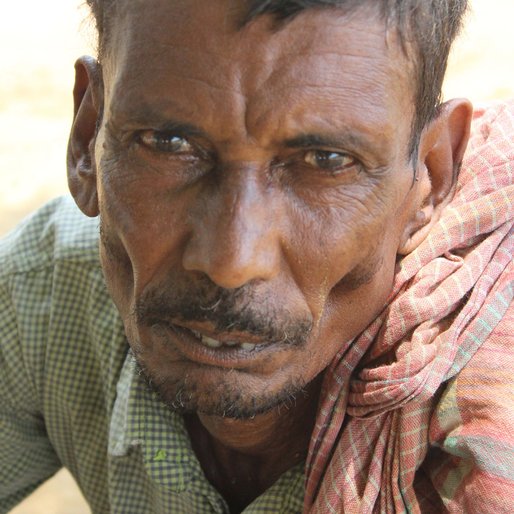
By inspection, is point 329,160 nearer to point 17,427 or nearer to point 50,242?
point 50,242

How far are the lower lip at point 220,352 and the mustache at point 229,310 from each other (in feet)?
0.12

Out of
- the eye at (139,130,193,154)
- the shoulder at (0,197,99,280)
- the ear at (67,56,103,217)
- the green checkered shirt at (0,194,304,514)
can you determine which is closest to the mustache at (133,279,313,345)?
the eye at (139,130,193,154)

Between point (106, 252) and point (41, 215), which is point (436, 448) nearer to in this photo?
point (106, 252)

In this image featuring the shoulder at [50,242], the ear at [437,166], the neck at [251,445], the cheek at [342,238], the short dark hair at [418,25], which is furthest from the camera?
the shoulder at [50,242]

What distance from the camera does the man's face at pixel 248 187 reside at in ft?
4.57

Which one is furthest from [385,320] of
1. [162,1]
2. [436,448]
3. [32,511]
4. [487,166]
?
[32,511]

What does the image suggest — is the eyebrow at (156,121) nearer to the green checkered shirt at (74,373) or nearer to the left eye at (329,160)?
the left eye at (329,160)

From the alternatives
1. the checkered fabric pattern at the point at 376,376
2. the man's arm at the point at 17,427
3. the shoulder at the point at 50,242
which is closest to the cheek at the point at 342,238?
the checkered fabric pattern at the point at 376,376

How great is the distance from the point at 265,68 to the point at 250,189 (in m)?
0.18

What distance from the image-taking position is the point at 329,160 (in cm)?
146

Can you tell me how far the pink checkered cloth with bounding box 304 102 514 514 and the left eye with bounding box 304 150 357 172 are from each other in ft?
0.90

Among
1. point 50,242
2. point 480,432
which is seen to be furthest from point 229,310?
point 50,242

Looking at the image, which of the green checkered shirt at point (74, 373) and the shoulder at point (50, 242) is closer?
the green checkered shirt at point (74, 373)

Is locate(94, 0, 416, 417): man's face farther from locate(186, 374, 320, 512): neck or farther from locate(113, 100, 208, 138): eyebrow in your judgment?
A: locate(186, 374, 320, 512): neck
